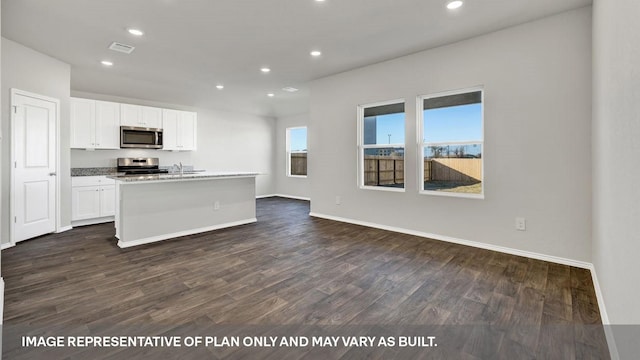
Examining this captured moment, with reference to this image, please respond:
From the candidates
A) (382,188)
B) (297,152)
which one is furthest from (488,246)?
(297,152)

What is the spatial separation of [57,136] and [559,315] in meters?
6.57

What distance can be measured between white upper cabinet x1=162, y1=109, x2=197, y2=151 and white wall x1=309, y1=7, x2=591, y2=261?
4797 mm

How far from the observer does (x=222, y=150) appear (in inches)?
324

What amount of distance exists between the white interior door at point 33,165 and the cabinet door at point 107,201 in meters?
0.91

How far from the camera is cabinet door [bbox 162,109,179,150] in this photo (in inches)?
261

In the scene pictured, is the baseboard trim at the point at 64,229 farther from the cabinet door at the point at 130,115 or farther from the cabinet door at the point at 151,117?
the cabinet door at the point at 151,117

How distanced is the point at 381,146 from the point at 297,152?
14.9ft

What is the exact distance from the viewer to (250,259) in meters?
3.32

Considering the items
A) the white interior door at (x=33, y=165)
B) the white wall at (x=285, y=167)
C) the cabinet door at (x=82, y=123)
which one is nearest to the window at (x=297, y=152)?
the white wall at (x=285, y=167)

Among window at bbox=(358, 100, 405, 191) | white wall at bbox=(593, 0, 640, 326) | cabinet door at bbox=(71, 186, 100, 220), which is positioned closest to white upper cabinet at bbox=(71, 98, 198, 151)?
cabinet door at bbox=(71, 186, 100, 220)

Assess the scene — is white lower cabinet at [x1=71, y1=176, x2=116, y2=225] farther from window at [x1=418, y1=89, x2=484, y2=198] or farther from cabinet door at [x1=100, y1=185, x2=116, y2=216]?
window at [x1=418, y1=89, x2=484, y2=198]

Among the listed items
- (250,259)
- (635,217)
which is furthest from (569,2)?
(250,259)

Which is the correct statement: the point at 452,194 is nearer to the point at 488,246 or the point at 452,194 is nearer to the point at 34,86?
the point at 488,246

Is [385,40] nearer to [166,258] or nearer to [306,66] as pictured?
[306,66]
